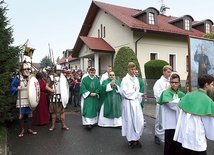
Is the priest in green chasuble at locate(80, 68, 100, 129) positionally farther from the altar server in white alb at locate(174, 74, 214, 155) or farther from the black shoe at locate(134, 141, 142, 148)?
the altar server in white alb at locate(174, 74, 214, 155)

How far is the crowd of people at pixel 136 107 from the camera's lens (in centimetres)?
330

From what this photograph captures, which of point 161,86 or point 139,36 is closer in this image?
point 161,86

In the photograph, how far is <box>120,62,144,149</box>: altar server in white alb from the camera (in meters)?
5.33

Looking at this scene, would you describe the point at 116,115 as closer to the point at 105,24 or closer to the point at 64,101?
the point at 64,101

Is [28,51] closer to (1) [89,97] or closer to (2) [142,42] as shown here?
(1) [89,97]

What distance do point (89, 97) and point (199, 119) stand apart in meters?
4.63

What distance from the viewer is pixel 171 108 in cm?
418

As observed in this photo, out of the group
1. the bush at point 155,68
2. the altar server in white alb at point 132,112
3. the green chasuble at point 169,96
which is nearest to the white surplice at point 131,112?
the altar server in white alb at point 132,112

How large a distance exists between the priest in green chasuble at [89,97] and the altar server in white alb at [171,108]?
345 centimetres

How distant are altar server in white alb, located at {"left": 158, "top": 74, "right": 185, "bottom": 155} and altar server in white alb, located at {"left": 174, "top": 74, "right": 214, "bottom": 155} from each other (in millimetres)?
675

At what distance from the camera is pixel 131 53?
17328 millimetres

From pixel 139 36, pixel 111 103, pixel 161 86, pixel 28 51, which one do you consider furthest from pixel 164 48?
pixel 161 86

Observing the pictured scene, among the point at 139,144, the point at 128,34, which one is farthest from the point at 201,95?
the point at 128,34

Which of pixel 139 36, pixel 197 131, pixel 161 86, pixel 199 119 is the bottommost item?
pixel 197 131
